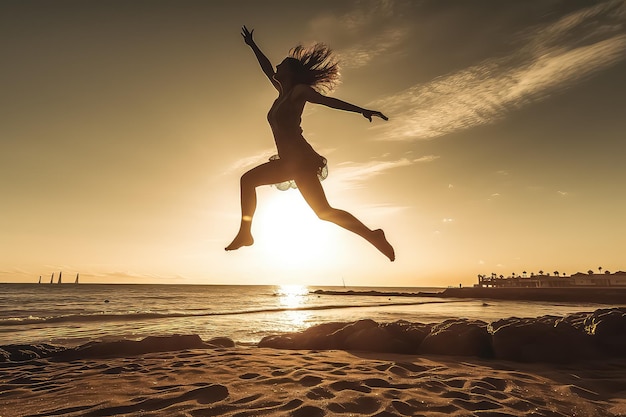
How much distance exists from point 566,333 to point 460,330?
66.5 inches

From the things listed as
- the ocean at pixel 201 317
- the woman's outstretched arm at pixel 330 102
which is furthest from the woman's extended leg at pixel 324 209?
the ocean at pixel 201 317

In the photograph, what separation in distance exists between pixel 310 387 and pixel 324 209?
6.37ft

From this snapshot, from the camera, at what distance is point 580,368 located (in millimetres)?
5242

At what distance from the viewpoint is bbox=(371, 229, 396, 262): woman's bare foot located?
4.23 m

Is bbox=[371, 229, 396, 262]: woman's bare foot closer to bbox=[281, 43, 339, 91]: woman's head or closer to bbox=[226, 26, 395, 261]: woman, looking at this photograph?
bbox=[226, 26, 395, 261]: woman

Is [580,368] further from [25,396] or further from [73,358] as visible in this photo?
[73,358]

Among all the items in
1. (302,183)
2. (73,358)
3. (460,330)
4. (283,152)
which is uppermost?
(283,152)

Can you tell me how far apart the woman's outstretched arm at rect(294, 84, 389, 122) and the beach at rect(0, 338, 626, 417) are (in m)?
2.72

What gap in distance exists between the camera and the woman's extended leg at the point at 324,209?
3836 millimetres

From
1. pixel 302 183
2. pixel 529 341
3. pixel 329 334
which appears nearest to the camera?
pixel 302 183

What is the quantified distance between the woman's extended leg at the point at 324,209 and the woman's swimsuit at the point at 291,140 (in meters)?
0.13

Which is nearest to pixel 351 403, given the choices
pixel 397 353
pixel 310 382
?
pixel 310 382

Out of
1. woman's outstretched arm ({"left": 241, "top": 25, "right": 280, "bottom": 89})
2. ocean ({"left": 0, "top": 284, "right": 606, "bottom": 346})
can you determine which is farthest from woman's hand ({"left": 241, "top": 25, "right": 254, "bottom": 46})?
ocean ({"left": 0, "top": 284, "right": 606, "bottom": 346})

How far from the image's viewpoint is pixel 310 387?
3.93 m
